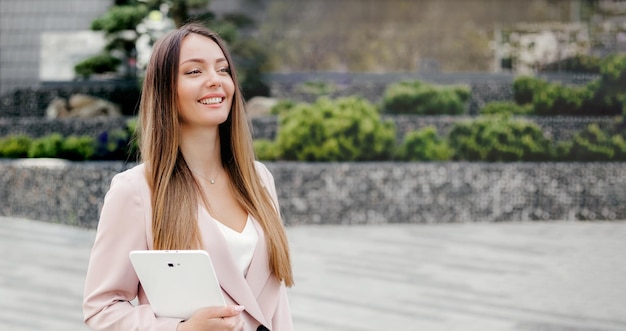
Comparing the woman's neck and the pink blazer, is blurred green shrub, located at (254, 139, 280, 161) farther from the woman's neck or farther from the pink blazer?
the pink blazer

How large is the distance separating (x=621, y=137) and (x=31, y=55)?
10.9m

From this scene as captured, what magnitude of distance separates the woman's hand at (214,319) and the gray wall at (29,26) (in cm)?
1554

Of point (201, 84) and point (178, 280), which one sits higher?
point (201, 84)

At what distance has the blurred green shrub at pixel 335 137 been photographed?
10.4m

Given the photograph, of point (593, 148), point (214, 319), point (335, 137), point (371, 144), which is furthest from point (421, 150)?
point (214, 319)

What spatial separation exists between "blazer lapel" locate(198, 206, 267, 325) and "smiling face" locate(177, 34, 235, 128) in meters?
0.25

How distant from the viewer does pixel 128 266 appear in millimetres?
2162

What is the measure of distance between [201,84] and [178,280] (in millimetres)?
501

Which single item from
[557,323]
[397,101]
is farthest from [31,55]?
[557,323]

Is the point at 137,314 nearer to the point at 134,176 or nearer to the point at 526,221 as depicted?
the point at 134,176

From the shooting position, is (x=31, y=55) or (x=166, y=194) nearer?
(x=166, y=194)

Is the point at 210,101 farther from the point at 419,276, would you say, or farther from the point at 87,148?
the point at 87,148

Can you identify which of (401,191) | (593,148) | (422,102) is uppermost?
(422,102)

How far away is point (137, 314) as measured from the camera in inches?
84.0
